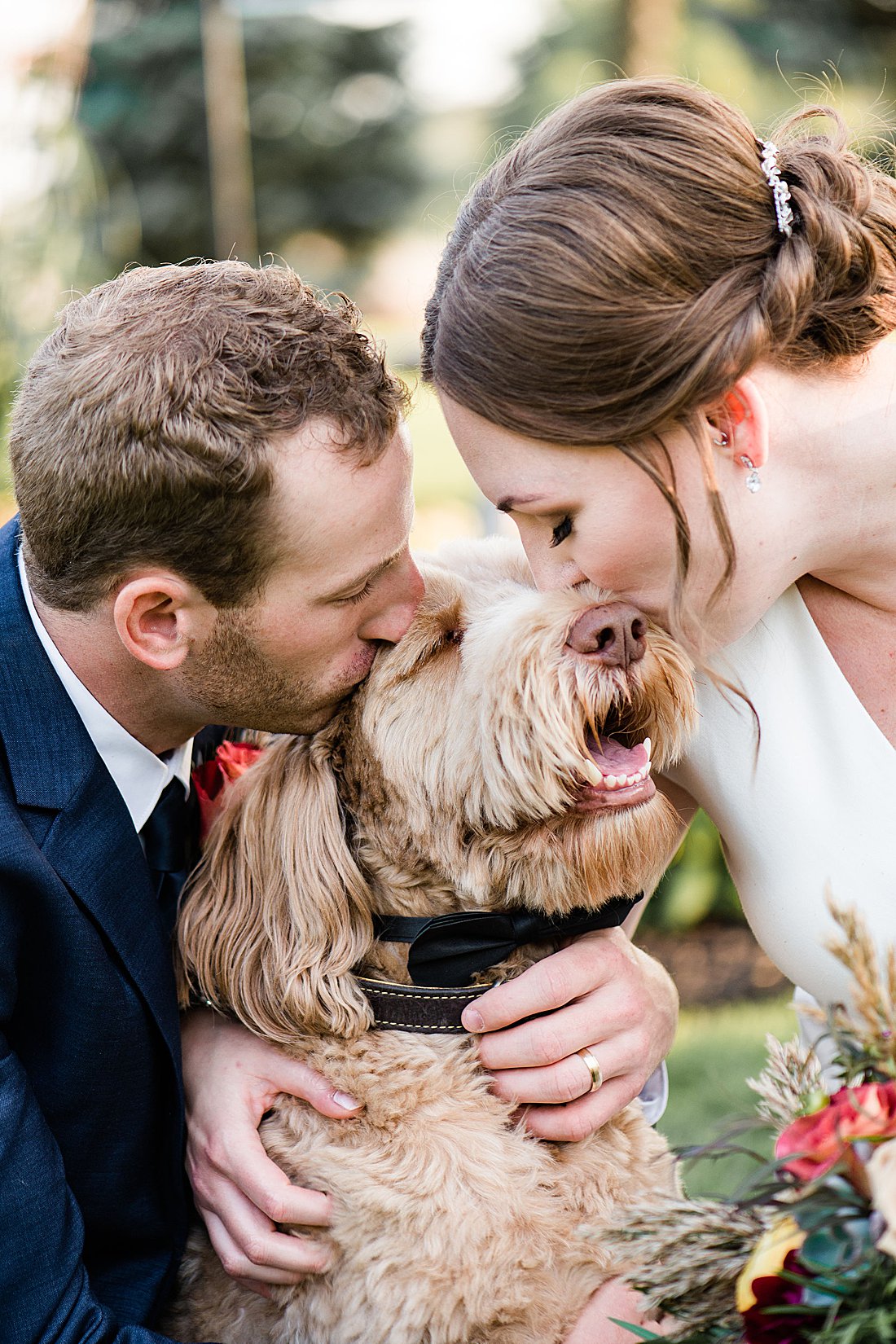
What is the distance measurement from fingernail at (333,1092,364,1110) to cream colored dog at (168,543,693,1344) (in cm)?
2

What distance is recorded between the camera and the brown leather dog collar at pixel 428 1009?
A: 2.39 metres

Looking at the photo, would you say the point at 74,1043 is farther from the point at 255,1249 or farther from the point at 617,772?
the point at 617,772

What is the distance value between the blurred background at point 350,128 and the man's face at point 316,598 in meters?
3.57

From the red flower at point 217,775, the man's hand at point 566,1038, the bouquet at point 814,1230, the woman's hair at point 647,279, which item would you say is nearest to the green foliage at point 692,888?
the red flower at point 217,775

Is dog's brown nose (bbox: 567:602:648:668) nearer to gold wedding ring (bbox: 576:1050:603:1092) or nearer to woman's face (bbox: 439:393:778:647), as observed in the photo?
woman's face (bbox: 439:393:778:647)

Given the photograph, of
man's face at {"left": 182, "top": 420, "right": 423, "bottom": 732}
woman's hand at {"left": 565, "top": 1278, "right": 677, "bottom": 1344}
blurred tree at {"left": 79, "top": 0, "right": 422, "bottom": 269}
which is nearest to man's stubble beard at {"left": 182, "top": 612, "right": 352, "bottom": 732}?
man's face at {"left": 182, "top": 420, "right": 423, "bottom": 732}

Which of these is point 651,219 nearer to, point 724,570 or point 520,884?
point 724,570

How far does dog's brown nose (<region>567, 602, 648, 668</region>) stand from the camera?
7.50ft

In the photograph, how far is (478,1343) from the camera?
2.16 m

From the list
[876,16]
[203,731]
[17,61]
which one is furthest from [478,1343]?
[876,16]

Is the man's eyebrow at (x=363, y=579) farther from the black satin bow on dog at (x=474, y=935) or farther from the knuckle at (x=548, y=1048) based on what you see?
the knuckle at (x=548, y=1048)

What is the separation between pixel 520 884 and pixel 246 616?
716mm

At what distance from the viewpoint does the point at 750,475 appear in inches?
89.7

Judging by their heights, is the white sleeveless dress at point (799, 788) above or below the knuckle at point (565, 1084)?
above
